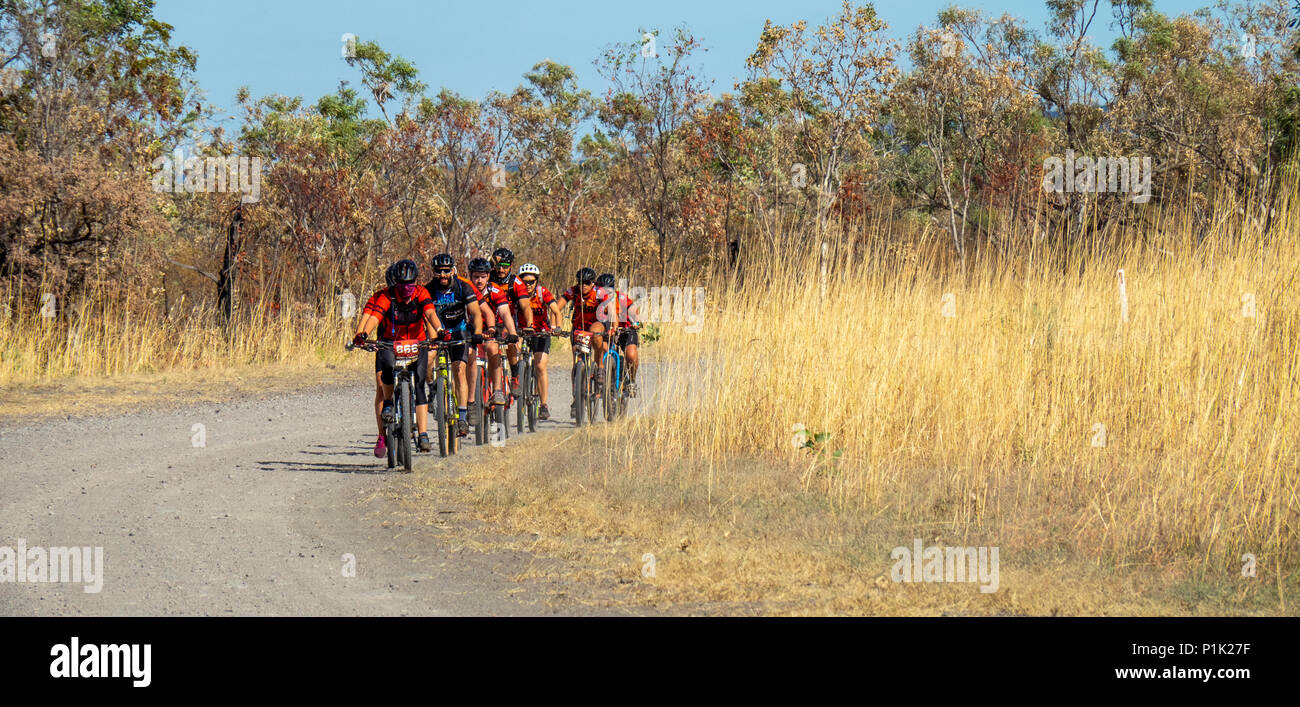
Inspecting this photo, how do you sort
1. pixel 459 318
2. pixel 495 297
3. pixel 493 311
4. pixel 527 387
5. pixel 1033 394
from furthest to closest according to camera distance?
pixel 527 387, pixel 493 311, pixel 495 297, pixel 459 318, pixel 1033 394

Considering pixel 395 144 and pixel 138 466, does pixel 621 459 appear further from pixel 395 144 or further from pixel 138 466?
pixel 395 144

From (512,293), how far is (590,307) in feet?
3.66

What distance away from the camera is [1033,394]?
9992mm

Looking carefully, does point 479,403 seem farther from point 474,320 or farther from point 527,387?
point 527,387

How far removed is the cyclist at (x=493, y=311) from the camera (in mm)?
12852

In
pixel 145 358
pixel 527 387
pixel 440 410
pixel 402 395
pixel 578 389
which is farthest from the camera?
pixel 145 358

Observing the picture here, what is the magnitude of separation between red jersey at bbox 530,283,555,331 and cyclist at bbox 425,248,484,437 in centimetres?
156

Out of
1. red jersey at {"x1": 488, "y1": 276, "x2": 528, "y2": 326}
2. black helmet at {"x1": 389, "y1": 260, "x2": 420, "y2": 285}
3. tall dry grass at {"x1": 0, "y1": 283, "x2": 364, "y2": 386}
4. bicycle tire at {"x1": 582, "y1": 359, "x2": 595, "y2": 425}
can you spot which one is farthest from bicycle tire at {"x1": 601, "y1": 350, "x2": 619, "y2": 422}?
tall dry grass at {"x1": 0, "y1": 283, "x2": 364, "y2": 386}

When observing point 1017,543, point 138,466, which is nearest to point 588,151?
point 138,466

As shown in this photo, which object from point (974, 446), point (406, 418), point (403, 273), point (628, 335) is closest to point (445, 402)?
point (406, 418)

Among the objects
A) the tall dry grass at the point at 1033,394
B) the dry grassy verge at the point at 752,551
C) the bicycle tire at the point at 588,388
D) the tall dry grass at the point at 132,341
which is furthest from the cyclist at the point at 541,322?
the tall dry grass at the point at 132,341

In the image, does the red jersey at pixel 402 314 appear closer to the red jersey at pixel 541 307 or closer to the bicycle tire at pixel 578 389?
the red jersey at pixel 541 307

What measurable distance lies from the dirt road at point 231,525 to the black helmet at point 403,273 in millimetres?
1677

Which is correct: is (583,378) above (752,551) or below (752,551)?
above
